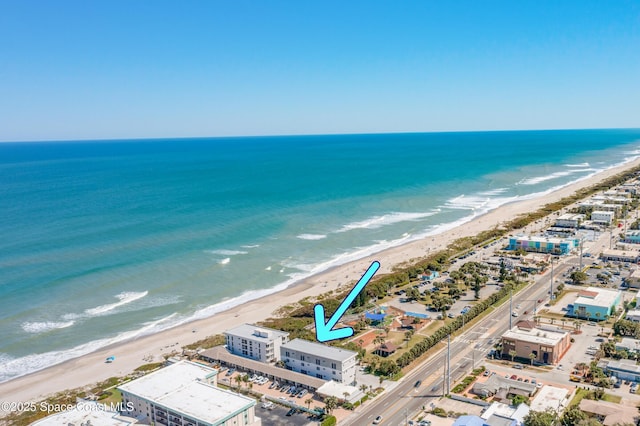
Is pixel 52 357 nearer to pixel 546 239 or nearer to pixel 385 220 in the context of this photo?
pixel 385 220

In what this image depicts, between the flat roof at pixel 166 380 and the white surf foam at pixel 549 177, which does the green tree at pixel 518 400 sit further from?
the white surf foam at pixel 549 177

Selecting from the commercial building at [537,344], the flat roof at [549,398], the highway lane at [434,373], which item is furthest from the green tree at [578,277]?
the flat roof at [549,398]

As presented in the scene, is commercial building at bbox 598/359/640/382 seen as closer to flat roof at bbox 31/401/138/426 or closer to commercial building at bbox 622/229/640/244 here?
flat roof at bbox 31/401/138/426

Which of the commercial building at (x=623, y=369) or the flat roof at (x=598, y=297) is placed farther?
the flat roof at (x=598, y=297)

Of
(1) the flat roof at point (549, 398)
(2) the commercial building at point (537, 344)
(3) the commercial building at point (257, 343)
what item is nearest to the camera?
(1) the flat roof at point (549, 398)

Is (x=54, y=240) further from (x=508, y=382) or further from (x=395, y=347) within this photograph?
(x=508, y=382)

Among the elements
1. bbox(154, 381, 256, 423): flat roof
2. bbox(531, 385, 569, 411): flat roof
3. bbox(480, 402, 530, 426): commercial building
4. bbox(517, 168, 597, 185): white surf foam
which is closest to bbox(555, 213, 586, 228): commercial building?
bbox(517, 168, 597, 185): white surf foam
